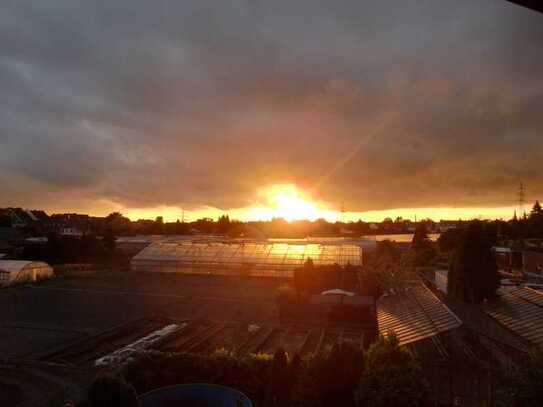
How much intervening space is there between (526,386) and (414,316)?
6.88 metres

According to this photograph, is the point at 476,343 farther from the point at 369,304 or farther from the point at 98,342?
the point at 98,342

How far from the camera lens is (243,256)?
32406mm

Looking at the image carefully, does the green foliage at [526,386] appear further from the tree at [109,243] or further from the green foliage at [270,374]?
the tree at [109,243]

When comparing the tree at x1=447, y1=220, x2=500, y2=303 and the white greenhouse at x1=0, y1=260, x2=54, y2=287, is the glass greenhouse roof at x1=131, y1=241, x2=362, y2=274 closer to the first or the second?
the white greenhouse at x1=0, y1=260, x2=54, y2=287

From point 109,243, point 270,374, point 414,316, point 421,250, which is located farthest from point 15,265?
point 421,250

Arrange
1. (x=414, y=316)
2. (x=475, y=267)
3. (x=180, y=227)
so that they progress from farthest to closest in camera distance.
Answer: (x=180, y=227) → (x=475, y=267) → (x=414, y=316)

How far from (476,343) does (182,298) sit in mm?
16899

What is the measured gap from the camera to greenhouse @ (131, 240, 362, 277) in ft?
101

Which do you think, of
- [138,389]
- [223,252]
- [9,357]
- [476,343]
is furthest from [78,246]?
[476,343]

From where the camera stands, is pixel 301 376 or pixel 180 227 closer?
pixel 301 376

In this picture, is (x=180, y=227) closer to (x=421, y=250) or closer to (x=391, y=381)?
(x=421, y=250)

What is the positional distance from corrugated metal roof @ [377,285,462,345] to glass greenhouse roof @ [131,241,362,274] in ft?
44.0

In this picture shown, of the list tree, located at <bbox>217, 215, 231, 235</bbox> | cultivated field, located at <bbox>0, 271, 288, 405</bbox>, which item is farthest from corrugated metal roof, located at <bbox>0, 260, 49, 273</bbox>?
tree, located at <bbox>217, 215, 231, 235</bbox>

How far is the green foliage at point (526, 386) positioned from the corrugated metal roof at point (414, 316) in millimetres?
3869
